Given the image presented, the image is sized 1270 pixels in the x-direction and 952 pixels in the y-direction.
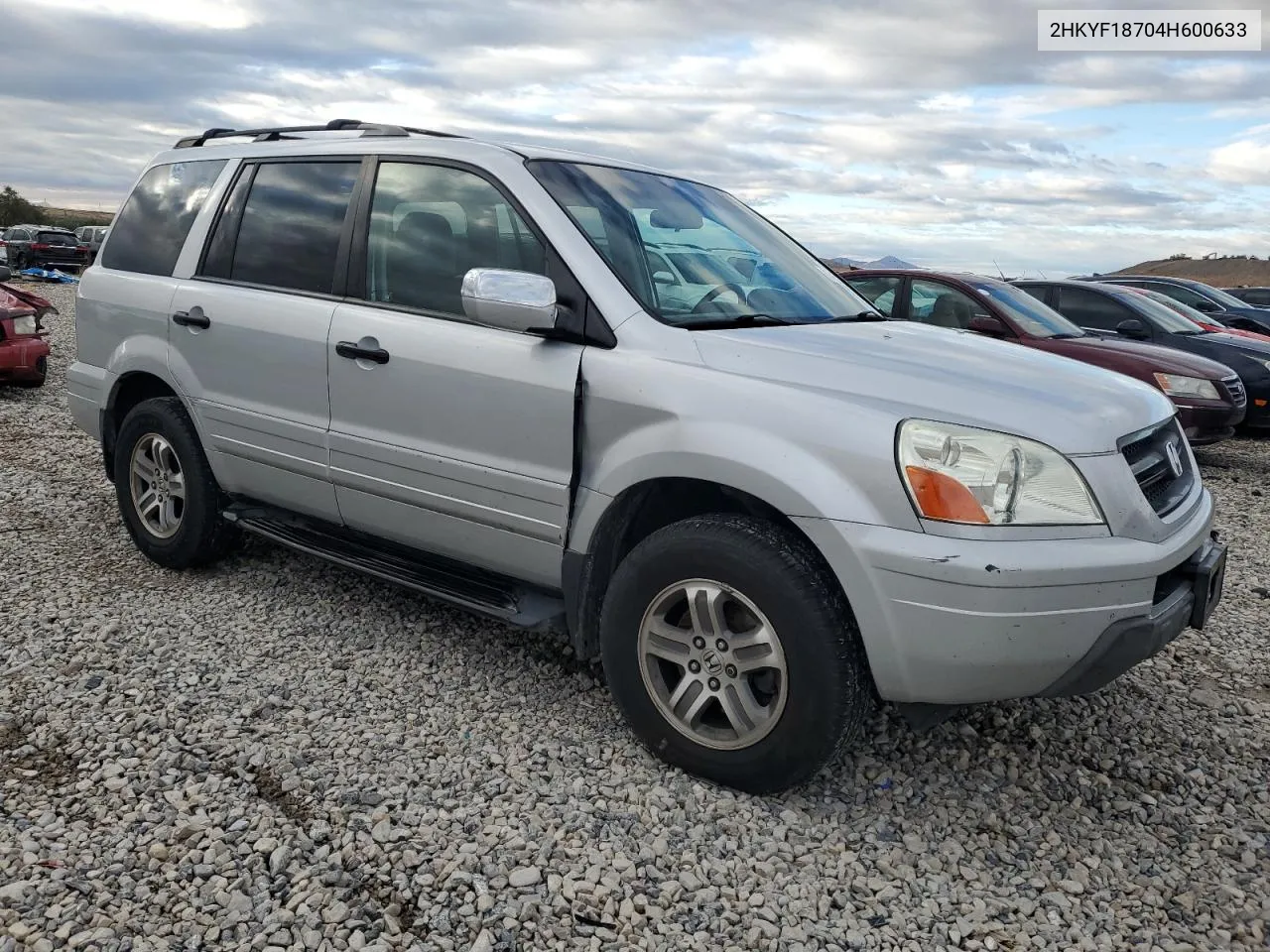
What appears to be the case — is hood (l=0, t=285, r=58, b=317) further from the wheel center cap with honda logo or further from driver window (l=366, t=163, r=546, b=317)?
the wheel center cap with honda logo

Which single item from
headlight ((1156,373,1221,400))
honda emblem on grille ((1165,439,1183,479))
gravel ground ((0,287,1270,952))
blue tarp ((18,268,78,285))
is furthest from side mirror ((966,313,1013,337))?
blue tarp ((18,268,78,285))

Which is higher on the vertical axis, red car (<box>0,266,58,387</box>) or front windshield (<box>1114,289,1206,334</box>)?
front windshield (<box>1114,289,1206,334</box>)

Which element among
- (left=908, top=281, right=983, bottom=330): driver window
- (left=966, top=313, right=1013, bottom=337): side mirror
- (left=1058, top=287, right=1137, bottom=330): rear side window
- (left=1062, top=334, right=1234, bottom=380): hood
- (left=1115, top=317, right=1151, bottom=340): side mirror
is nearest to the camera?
(left=966, top=313, right=1013, bottom=337): side mirror

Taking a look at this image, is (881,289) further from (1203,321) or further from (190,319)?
(190,319)

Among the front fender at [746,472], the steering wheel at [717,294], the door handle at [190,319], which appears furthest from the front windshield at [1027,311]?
the door handle at [190,319]

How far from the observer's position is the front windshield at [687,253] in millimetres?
3402

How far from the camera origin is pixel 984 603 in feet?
8.50

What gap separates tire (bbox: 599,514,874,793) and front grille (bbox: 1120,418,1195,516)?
0.92m

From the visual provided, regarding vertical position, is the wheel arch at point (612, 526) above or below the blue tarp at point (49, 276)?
below

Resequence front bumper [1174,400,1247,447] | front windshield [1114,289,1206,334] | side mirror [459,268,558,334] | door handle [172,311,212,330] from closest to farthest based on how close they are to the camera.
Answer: side mirror [459,268,558,334] → door handle [172,311,212,330] → front bumper [1174,400,1247,447] → front windshield [1114,289,1206,334]

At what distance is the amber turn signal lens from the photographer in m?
2.62

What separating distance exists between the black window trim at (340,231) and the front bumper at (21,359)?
6.42 meters

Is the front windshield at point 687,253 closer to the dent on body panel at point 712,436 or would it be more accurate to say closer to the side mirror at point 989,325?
the dent on body panel at point 712,436

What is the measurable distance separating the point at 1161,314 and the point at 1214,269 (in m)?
58.2
